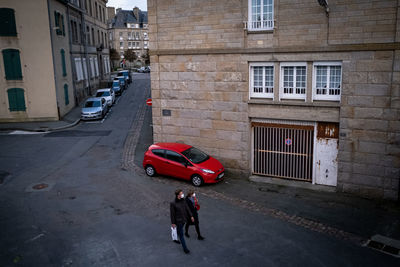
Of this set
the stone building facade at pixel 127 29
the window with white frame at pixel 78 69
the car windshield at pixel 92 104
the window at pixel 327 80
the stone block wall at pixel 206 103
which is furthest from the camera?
the stone building facade at pixel 127 29

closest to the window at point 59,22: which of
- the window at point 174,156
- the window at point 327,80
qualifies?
the window at point 174,156

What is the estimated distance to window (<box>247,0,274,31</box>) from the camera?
1478 cm

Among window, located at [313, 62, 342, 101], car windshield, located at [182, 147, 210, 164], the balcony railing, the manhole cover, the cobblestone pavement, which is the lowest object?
the cobblestone pavement

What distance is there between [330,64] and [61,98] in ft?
74.1

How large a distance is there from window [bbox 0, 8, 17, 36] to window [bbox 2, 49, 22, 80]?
4.24 feet

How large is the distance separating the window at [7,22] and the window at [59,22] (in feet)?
11.1

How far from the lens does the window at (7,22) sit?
26.4 meters

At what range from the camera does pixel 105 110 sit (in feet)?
103

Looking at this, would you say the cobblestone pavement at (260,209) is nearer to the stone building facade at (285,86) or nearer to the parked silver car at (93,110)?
the stone building facade at (285,86)

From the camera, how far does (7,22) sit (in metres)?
26.7

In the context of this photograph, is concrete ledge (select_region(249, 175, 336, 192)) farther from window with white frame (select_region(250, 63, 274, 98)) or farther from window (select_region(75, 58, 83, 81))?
window (select_region(75, 58, 83, 81))

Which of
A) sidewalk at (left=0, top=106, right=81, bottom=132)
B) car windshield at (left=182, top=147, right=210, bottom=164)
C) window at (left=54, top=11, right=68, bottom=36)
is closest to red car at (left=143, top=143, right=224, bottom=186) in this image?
car windshield at (left=182, top=147, right=210, bottom=164)

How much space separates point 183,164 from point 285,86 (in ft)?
17.5

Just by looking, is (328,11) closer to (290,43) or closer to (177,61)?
(290,43)
